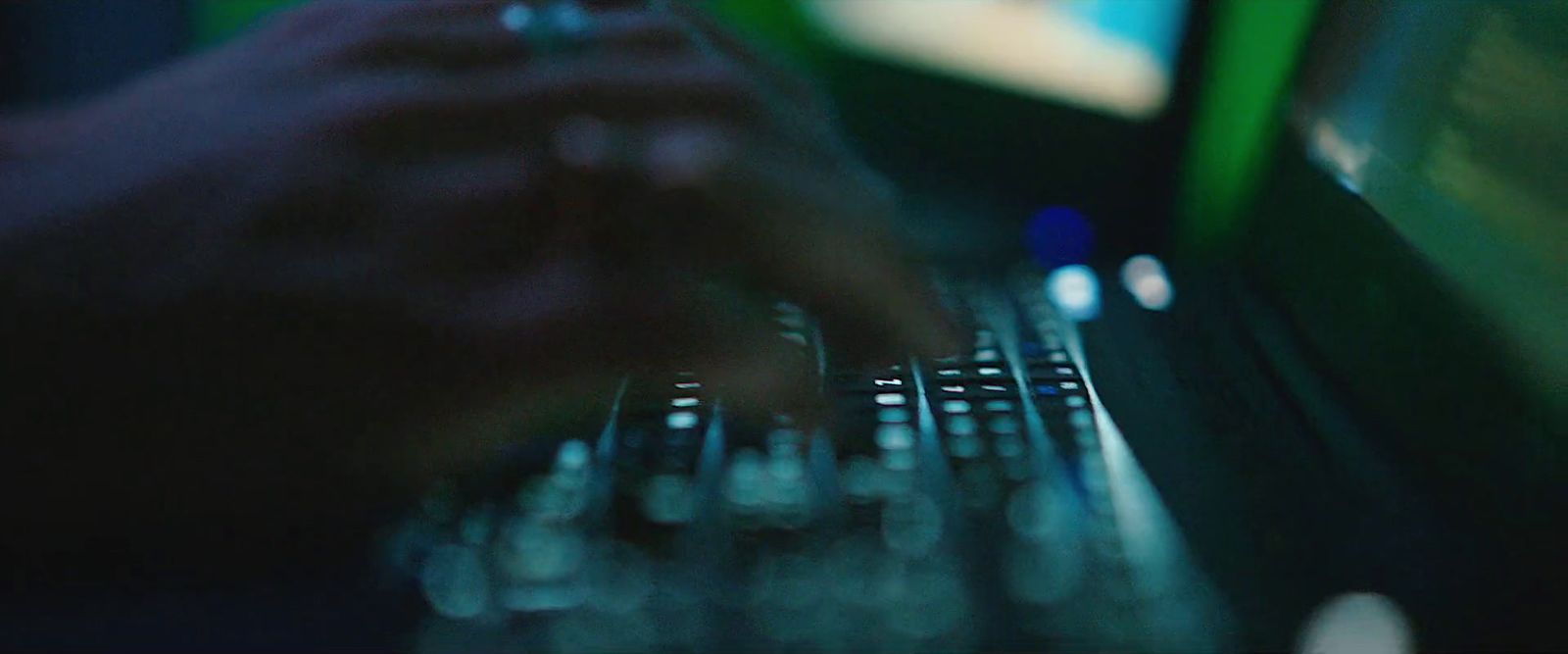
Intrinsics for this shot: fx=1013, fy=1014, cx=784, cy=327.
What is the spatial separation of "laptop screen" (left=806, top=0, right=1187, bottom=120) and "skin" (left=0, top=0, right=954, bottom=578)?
56 millimetres

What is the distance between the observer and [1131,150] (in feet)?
2.10

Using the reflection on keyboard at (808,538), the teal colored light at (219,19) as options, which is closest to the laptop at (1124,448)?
the reflection on keyboard at (808,538)

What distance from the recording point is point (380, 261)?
0.45 m

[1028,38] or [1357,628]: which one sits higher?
[1028,38]

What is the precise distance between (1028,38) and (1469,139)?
226 millimetres

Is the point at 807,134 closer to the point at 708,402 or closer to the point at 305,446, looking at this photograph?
Answer: the point at 708,402

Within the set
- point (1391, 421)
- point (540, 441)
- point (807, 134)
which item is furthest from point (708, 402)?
point (1391, 421)

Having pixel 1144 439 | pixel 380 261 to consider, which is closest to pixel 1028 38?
pixel 1144 439

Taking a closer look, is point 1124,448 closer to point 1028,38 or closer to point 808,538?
point 808,538

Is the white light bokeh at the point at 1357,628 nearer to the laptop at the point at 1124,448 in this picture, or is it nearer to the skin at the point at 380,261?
the laptop at the point at 1124,448

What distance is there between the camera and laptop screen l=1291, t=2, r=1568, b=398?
14.7 inches

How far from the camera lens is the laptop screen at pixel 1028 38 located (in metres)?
0.56

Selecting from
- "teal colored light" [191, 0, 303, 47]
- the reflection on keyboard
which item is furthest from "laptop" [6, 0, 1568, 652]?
"teal colored light" [191, 0, 303, 47]

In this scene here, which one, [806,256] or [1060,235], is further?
[1060,235]
